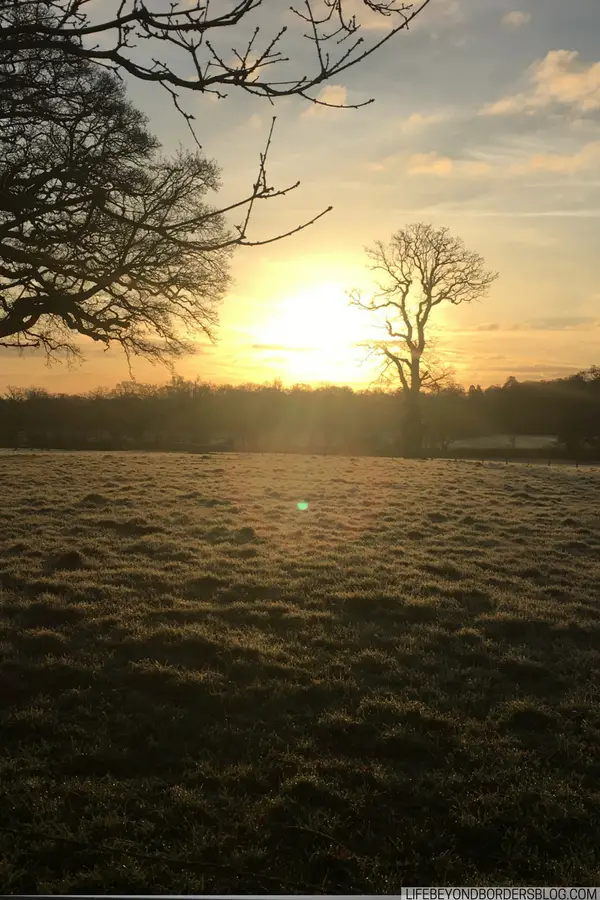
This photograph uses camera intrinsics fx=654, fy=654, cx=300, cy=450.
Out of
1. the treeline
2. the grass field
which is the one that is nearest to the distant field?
the treeline

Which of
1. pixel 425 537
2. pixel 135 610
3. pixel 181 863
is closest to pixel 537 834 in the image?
pixel 181 863

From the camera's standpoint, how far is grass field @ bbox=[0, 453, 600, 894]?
11.2ft

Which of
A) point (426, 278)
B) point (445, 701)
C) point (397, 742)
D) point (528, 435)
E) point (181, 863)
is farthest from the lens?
point (528, 435)

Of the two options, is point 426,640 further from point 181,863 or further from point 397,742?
point 181,863

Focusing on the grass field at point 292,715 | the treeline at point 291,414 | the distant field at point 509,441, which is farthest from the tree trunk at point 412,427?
the grass field at point 292,715

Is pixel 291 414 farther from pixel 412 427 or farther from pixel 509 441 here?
pixel 412 427

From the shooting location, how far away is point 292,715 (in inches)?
191

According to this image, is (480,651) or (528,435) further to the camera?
(528,435)

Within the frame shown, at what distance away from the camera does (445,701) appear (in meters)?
5.11

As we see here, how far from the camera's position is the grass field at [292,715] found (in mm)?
3402

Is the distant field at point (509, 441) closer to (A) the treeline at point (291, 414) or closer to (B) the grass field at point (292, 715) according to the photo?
(A) the treeline at point (291, 414)

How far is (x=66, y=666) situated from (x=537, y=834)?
12.4ft

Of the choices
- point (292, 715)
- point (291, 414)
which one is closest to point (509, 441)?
point (291, 414)

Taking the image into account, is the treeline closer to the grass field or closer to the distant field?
the distant field
